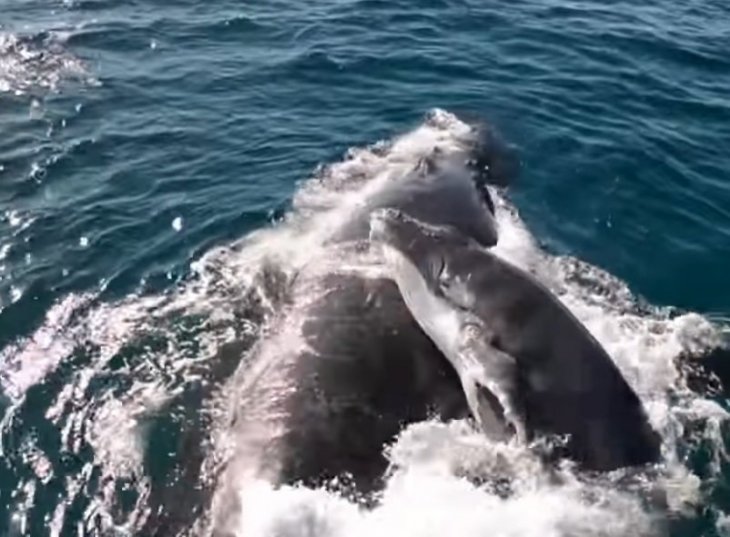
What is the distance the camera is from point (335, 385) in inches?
571

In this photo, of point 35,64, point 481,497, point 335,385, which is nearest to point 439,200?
point 335,385

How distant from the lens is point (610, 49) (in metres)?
28.7

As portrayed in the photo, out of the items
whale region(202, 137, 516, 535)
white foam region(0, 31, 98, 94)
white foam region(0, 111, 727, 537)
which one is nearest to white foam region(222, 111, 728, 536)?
white foam region(0, 111, 727, 537)

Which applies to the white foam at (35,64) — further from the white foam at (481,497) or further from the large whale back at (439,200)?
the white foam at (481,497)

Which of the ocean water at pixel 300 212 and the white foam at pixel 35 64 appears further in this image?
the white foam at pixel 35 64

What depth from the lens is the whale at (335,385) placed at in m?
13.5

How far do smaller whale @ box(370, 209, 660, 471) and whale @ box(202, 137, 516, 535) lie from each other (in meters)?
0.54

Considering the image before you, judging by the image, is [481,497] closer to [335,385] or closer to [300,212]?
[335,385]

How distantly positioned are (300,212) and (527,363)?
7653 mm

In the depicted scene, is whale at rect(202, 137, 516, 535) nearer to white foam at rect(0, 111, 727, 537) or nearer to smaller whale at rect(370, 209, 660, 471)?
white foam at rect(0, 111, 727, 537)

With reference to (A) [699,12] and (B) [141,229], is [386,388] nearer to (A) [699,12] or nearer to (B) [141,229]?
(B) [141,229]

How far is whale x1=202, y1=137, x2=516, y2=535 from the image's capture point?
13.5m

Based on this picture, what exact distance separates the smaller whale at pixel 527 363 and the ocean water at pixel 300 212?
15.6 inches

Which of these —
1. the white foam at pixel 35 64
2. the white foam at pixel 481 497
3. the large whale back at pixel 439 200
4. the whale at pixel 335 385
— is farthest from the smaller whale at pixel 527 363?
the white foam at pixel 35 64
